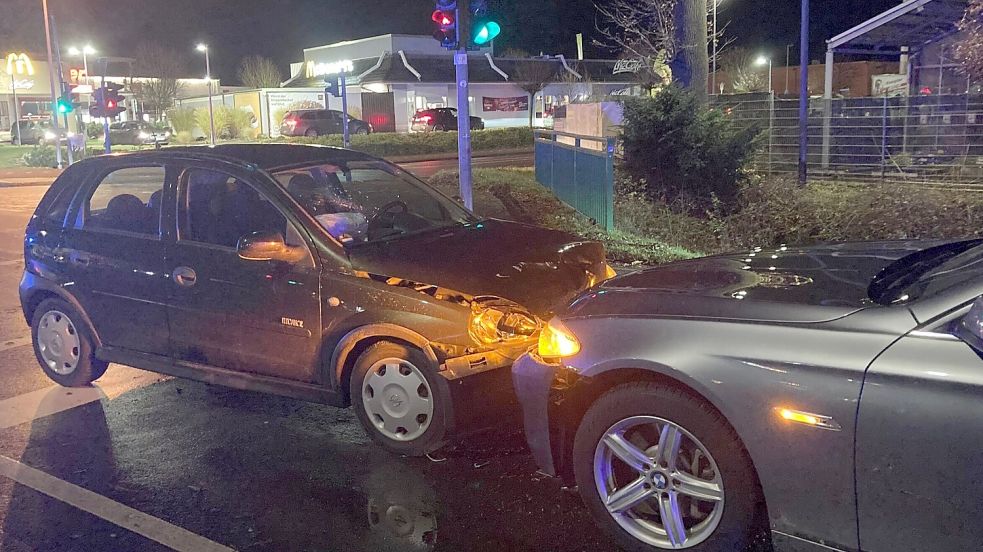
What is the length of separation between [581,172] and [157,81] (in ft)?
171

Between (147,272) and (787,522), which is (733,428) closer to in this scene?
(787,522)

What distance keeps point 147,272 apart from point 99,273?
52cm

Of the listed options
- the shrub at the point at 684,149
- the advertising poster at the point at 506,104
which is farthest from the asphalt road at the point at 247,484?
the advertising poster at the point at 506,104

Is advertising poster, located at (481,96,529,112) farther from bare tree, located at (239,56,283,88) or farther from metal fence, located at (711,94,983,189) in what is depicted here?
metal fence, located at (711,94,983,189)

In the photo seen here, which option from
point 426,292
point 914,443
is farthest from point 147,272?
point 914,443

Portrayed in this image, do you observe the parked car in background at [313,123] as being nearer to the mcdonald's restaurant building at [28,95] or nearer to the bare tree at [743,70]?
the bare tree at [743,70]

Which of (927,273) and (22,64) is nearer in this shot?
(927,273)

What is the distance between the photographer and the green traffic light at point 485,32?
10227 millimetres

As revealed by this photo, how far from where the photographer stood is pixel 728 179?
43.5 ft

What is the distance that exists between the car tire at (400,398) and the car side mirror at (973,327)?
254cm

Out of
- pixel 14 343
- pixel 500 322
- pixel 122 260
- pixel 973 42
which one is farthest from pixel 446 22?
pixel 973 42

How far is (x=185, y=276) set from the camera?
5.43 m

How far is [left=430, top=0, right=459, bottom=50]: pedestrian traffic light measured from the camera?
10.2 m

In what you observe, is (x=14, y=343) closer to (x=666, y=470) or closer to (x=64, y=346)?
(x=64, y=346)
